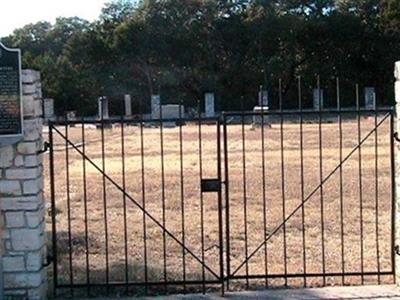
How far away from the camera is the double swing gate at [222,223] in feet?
21.6

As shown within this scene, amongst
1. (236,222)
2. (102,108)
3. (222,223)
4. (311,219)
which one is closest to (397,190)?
(222,223)

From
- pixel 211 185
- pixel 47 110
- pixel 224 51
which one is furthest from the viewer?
pixel 224 51

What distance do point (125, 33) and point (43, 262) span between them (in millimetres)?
56428

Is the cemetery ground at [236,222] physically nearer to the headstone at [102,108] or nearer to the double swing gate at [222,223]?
the double swing gate at [222,223]

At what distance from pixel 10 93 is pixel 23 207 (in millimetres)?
950

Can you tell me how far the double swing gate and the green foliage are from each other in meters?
42.0

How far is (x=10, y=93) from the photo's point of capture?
579 centimetres

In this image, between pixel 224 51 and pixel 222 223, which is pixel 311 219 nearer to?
pixel 222 223

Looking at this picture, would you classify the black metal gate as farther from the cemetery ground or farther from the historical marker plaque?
the historical marker plaque

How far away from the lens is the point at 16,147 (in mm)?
5945

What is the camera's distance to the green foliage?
2359 inches

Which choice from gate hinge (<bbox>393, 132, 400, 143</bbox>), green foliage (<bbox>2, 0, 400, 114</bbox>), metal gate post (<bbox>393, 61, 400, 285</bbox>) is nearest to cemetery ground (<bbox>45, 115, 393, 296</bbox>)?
metal gate post (<bbox>393, 61, 400, 285</bbox>)

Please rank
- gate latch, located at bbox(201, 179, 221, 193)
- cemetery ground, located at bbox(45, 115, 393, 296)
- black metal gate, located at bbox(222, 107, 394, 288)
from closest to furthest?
gate latch, located at bbox(201, 179, 221, 193) → black metal gate, located at bbox(222, 107, 394, 288) → cemetery ground, located at bbox(45, 115, 393, 296)

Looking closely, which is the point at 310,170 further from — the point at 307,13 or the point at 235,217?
the point at 307,13
